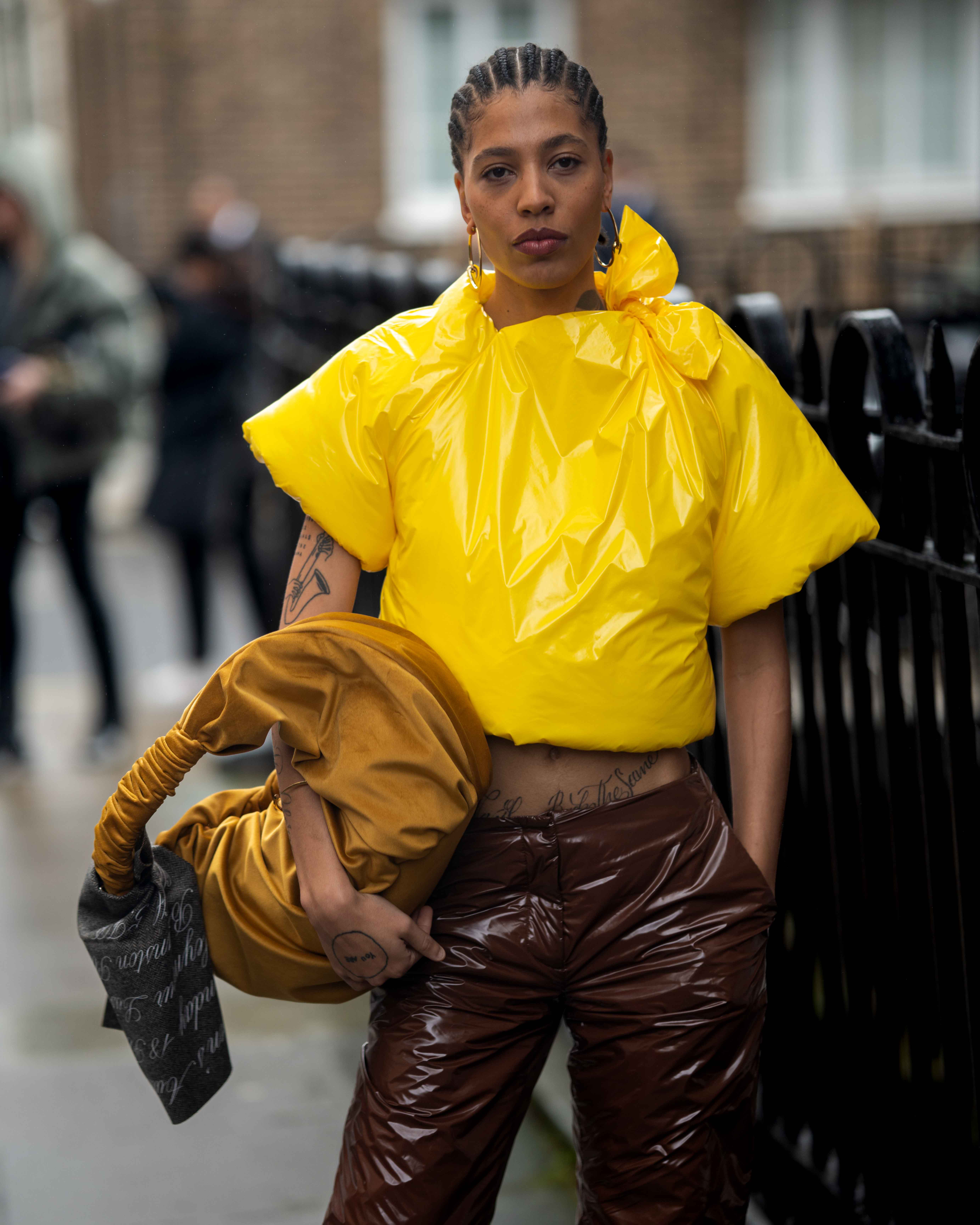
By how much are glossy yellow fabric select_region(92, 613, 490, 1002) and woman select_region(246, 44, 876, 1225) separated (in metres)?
0.05

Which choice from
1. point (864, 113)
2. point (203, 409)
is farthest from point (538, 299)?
point (864, 113)

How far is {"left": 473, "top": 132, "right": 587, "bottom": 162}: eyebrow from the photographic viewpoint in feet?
6.24

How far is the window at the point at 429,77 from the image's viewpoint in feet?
47.9

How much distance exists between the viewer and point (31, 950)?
4473 mm

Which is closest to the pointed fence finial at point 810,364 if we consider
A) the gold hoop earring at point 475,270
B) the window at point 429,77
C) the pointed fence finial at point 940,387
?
the pointed fence finial at point 940,387

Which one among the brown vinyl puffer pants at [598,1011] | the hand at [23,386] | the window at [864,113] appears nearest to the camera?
the brown vinyl puffer pants at [598,1011]

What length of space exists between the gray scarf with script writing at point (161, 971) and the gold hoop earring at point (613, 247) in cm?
96

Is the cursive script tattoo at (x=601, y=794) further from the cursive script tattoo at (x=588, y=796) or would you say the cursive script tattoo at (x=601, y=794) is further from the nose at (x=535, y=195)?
the nose at (x=535, y=195)

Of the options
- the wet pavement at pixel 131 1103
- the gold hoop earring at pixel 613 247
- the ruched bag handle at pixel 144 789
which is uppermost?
the gold hoop earring at pixel 613 247

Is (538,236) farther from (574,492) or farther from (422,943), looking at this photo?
(422,943)

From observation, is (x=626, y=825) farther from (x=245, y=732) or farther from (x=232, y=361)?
(x=232, y=361)

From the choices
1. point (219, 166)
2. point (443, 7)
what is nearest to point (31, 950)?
point (219, 166)

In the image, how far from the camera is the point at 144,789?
1.90 m

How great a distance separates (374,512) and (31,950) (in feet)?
9.61
